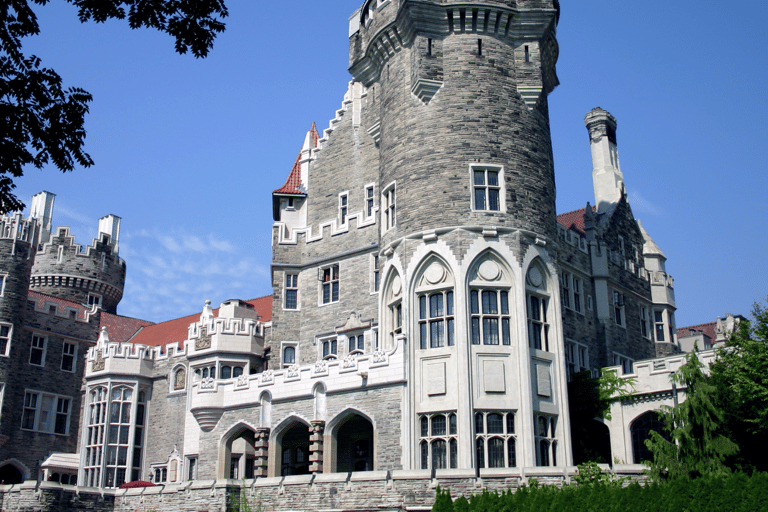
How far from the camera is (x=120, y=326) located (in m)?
50.2

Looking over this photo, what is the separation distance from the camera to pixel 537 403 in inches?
1030

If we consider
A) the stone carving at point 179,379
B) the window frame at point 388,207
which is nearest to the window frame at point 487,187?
the window frame at point 388,207

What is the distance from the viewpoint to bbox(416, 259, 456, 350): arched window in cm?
2673

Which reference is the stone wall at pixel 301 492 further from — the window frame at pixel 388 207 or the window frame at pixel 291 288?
the window frame at pixel 291 288

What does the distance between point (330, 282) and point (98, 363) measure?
43.1 feet

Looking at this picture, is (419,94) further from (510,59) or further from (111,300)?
(111,300)

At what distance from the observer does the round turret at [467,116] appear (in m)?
28.1

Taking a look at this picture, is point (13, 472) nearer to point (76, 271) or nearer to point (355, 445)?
point (76, 271)

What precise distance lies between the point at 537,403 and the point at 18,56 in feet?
61.7

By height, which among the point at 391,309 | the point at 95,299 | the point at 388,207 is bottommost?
the point at 391,309

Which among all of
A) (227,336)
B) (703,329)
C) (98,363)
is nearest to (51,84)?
(227,336)

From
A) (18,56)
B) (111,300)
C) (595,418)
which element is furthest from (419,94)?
(111,300)

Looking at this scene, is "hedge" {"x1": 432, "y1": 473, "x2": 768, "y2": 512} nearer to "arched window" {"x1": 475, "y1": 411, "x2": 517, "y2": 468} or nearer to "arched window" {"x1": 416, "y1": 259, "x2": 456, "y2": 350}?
"arched window" {"x1": 475, "y1": 411, "x2": 517, "y2": 468}

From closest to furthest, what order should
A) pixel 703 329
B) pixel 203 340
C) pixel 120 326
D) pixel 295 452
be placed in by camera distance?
pixel 295 452
pixel 203 340
pixel 120 326
pixel 703 329
